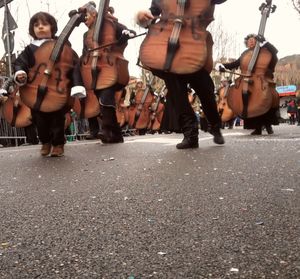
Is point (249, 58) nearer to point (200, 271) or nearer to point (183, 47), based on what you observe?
point (183, 47)

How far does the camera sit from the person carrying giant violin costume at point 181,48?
14.9ft

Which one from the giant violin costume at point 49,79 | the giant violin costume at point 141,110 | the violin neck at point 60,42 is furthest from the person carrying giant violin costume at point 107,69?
the giant violin costume at point 141,110

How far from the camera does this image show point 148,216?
192 cm

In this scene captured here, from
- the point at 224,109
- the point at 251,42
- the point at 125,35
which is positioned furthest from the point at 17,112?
the point at 224,109

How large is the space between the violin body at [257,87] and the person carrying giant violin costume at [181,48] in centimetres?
325

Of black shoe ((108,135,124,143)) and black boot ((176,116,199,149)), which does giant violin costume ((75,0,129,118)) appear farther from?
black boot ((176,116,199,149))

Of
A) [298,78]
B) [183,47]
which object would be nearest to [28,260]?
[183,47]

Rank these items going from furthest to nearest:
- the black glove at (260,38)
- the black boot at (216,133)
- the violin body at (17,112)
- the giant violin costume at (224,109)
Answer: the giant violin costume at (224,109) → the violin body at (17,112) → the black glove at (260,38) → the black boot at (216,133)

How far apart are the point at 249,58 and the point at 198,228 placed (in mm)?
6658

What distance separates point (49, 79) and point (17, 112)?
5354 millimetres

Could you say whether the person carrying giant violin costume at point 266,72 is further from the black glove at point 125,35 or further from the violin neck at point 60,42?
the violin neck at point 60,42

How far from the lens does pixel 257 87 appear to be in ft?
26.1

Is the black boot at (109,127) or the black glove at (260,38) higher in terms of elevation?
the black glove at (260,38)

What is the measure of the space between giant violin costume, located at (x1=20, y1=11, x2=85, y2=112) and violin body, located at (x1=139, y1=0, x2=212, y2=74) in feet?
3.09
